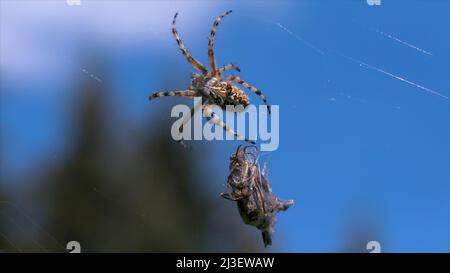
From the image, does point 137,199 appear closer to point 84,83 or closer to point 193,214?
point 193,214

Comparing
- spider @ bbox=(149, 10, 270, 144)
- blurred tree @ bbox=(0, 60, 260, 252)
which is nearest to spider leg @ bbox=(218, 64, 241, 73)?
spider @ bbox=(149, 10, 270, 144)

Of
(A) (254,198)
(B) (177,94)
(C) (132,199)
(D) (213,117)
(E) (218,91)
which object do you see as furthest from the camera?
(C) (132,199)

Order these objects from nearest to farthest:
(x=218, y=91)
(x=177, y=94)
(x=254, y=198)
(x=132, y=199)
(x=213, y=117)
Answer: (x=254, y=198) < (x=218, y=91) < (x=213, y=117) < (x=177, y=94) < (x=132, y=199)

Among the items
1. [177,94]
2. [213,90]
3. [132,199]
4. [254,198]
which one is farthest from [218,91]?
[132,199]

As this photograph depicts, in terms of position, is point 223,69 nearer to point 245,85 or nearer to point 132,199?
point 245,85

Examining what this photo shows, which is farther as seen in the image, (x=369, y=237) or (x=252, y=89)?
(x=369, y=237)
